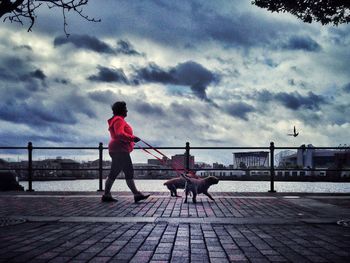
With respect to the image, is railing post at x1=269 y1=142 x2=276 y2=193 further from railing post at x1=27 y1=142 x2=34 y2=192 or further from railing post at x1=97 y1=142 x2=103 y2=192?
railing post at x1=27 y1=142 x2=34 y2=192

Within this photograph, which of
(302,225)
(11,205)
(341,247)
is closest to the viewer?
(341,247)

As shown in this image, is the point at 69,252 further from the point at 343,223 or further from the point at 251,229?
the point at 343,223

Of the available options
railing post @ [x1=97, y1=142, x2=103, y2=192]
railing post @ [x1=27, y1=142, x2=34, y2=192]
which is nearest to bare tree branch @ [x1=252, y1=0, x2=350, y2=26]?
railing post @ [x1=97, y1=142, x2=103, y2=192]

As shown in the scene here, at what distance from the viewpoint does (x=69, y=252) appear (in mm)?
3734

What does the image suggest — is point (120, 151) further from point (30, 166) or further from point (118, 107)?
point (30, 166)

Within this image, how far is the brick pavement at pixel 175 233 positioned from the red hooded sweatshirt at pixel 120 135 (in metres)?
1.15

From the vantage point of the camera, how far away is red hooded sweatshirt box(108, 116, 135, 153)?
802 cm

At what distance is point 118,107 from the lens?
27.2 ft

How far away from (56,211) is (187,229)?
2.89 m

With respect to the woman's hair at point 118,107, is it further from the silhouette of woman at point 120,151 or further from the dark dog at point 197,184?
the dark dog at point 197,184

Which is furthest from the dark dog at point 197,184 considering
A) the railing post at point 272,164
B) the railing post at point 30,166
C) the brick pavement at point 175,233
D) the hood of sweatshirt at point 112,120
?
the railing post at point 30,166

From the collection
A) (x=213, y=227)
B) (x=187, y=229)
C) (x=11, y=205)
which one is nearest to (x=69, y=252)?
(x=187, y=229)

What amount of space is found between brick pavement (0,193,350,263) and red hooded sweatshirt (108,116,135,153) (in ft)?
3.78

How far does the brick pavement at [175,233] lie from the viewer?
3611mm
